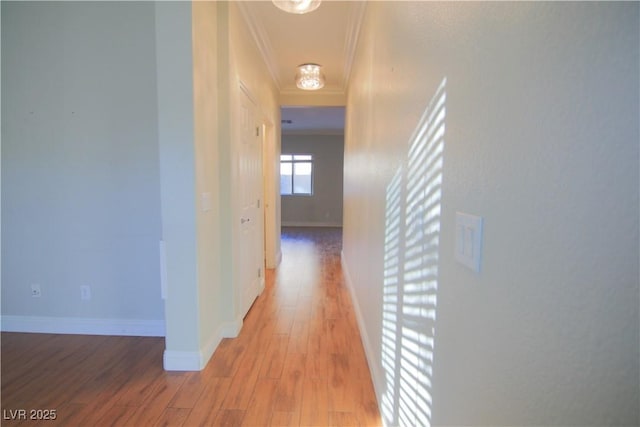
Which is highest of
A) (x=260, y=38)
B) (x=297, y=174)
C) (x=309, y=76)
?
(x=260, y=38)

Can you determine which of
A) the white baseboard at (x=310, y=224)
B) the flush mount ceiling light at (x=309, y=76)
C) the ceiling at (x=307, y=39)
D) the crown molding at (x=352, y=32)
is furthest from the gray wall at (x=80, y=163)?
the white baseboard at (x=310, y=224)

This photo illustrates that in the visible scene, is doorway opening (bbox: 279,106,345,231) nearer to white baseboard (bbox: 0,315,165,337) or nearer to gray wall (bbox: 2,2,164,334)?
gray wall (bbox: 2,2,164,334)

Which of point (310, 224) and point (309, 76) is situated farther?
point (310, 224)

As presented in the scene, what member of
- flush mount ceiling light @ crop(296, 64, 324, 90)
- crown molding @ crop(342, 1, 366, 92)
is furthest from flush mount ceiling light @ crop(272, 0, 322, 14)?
flush mount ceiling light @ crop(296, 64, 324, 90)

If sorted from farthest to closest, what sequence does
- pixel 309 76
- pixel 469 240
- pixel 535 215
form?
1. pixel 309 76
2. pixel 469 240
3. pixel 535 215

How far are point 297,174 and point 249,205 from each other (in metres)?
6.11

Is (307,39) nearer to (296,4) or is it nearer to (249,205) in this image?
(296,4)

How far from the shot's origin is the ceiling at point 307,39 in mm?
2678

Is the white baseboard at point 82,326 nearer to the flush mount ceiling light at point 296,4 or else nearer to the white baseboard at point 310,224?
the flush mount ceiling light at point 296,4

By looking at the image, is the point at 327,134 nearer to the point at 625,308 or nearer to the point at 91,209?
the point at 91,209

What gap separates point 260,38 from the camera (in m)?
3.10

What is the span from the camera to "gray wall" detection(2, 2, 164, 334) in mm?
2389

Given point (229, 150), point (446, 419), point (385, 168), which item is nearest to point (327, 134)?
point (229, 150)

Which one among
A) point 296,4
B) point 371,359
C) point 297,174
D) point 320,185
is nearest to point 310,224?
point 320,185
